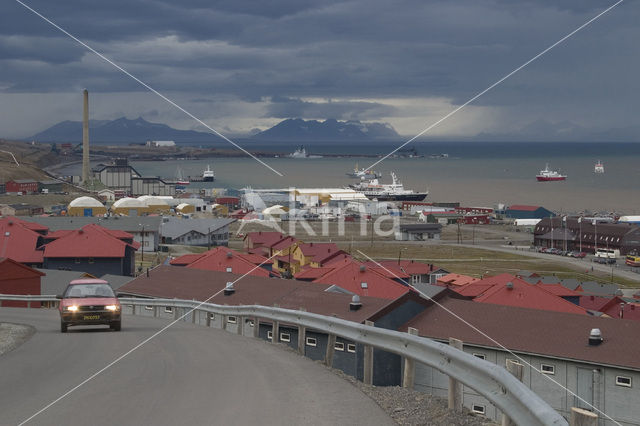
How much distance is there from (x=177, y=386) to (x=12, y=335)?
8946 mm

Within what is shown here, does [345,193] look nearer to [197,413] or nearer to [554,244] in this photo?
[554,244]

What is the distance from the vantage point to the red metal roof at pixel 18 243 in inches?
2269

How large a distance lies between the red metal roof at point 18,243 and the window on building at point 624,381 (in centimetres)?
4356

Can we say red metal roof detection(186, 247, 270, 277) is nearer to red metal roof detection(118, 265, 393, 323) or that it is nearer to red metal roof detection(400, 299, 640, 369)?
red metal roof detection(118, 265, 393, 323)

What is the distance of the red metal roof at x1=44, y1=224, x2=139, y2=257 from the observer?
5669 centimetres

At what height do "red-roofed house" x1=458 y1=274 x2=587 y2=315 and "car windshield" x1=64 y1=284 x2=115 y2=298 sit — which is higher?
"car windshield" x1=64 y1=284 x2=115 y2=298

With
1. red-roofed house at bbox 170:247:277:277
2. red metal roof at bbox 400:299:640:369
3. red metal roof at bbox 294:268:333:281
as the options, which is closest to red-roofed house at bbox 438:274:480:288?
red metal roof at bbox 294:268:333:281

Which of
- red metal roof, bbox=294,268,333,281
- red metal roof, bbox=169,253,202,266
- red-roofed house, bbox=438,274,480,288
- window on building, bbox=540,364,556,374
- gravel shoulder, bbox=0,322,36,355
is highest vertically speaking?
gravel shoulder, bbox=0,322,36,355

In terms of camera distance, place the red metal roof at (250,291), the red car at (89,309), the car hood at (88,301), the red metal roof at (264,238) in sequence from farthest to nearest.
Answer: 1. the red metal roof at (264,238)
2. the red metal roof at (250,291)
3. the car hood at (88,301)
4. the red car at (89,309)

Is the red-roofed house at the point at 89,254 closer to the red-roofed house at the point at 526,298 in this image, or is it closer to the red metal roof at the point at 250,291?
the red metal roof at the point at 250,291

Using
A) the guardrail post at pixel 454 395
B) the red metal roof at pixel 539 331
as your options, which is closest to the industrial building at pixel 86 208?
the red metal roof at pixel 539 331

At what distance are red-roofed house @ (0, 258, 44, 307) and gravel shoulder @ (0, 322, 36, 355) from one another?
2259 centimetres

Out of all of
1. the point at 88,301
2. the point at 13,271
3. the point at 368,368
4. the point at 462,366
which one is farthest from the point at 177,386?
the point at 13,271

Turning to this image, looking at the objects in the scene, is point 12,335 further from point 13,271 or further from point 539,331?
point 13,271
